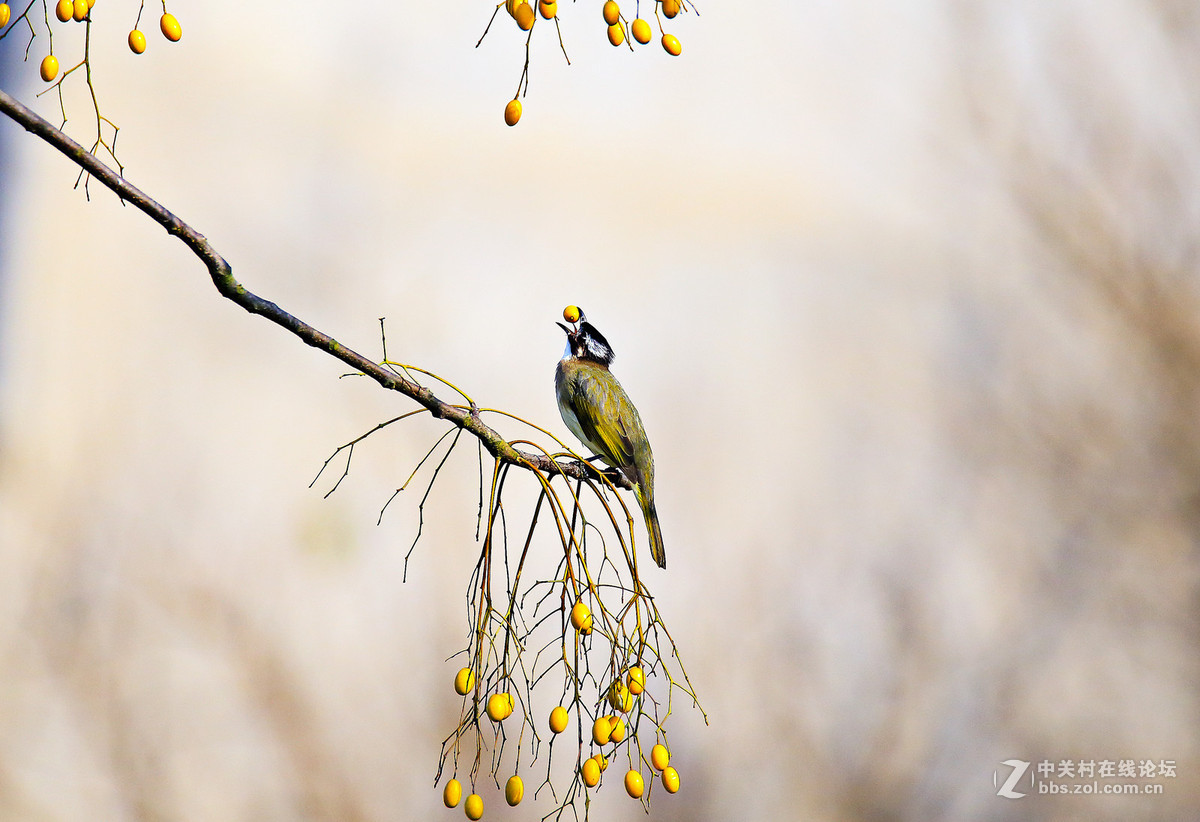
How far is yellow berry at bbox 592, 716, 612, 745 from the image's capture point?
632 millimetres

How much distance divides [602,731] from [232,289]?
0.41m

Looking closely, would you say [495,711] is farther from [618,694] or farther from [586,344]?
[586,344]

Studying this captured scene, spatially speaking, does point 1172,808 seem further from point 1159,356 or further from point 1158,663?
point 1159,356

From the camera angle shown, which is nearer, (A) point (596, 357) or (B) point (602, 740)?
(B) point (602, 740)

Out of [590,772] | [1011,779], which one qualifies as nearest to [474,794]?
[590,772]

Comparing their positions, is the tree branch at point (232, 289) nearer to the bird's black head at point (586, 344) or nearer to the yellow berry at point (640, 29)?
the yellow berry at point (640, 29)

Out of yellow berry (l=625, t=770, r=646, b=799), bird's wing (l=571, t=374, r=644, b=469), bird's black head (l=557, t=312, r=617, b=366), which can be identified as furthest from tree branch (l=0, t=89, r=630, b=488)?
bird's black head (l=557, t=312, r=617, b=366)

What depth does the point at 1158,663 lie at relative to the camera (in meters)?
2.04

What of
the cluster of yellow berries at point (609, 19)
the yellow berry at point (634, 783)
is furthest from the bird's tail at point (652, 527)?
the cluster of yellow berries at point (609, 19)

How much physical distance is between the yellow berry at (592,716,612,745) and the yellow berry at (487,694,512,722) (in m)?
0.07

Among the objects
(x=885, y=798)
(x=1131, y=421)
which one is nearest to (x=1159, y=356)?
(x=1131, y=421)

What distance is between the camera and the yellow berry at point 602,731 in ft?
2.07

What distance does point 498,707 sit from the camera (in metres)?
0.64

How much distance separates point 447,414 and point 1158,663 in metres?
2.11
